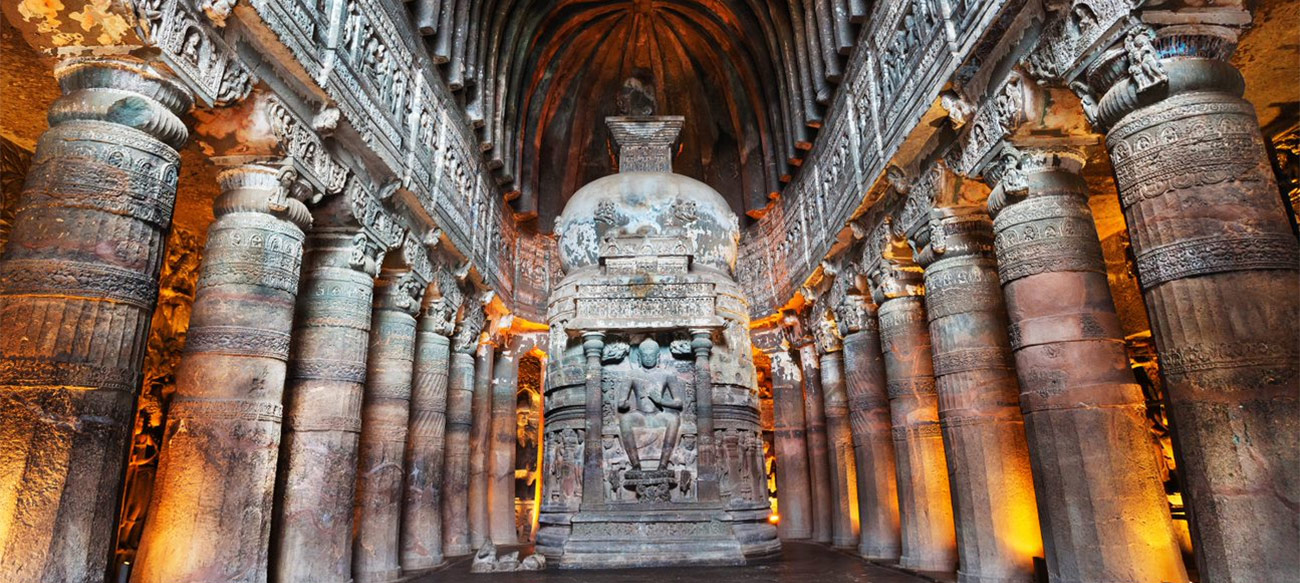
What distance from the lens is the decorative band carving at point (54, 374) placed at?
4.11 m

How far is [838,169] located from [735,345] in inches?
131

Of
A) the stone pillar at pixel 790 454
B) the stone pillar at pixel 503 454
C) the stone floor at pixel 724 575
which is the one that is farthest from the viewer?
the stone pillar at pixel 790 454

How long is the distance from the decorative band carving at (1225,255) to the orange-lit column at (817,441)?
8936 millimetres

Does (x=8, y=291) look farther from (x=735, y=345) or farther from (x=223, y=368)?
(x=735, y=345)

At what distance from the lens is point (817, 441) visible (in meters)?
14.0

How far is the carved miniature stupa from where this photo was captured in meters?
8.90

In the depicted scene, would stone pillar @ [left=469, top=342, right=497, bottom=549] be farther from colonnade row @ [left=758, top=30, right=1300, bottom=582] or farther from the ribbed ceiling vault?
colonnade row @ [left=758, top=30, right=1300, bottom=582]

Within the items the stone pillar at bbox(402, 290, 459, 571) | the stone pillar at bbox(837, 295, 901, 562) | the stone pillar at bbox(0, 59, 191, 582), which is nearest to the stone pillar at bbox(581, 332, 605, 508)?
the stone pillar at bbox(402, 290, 459, 571)

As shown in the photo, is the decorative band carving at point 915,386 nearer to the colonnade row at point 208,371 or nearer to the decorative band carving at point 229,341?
the colonnade row at point 208,371

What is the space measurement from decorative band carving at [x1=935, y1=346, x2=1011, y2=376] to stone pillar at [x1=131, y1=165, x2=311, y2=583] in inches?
271

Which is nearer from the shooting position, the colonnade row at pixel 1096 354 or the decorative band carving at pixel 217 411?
the colonnade row at pixel 1096 354

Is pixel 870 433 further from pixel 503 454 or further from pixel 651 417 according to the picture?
pixel 503 454

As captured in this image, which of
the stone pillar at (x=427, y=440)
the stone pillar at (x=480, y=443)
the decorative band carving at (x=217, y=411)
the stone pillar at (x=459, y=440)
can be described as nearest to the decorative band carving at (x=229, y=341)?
the decorative band carving at (x=217, y=411)

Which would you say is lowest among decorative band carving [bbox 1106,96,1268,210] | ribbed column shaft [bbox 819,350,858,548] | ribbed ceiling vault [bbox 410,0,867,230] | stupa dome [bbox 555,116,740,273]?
ribbed column shaft [bbox 819,350,858,548]
